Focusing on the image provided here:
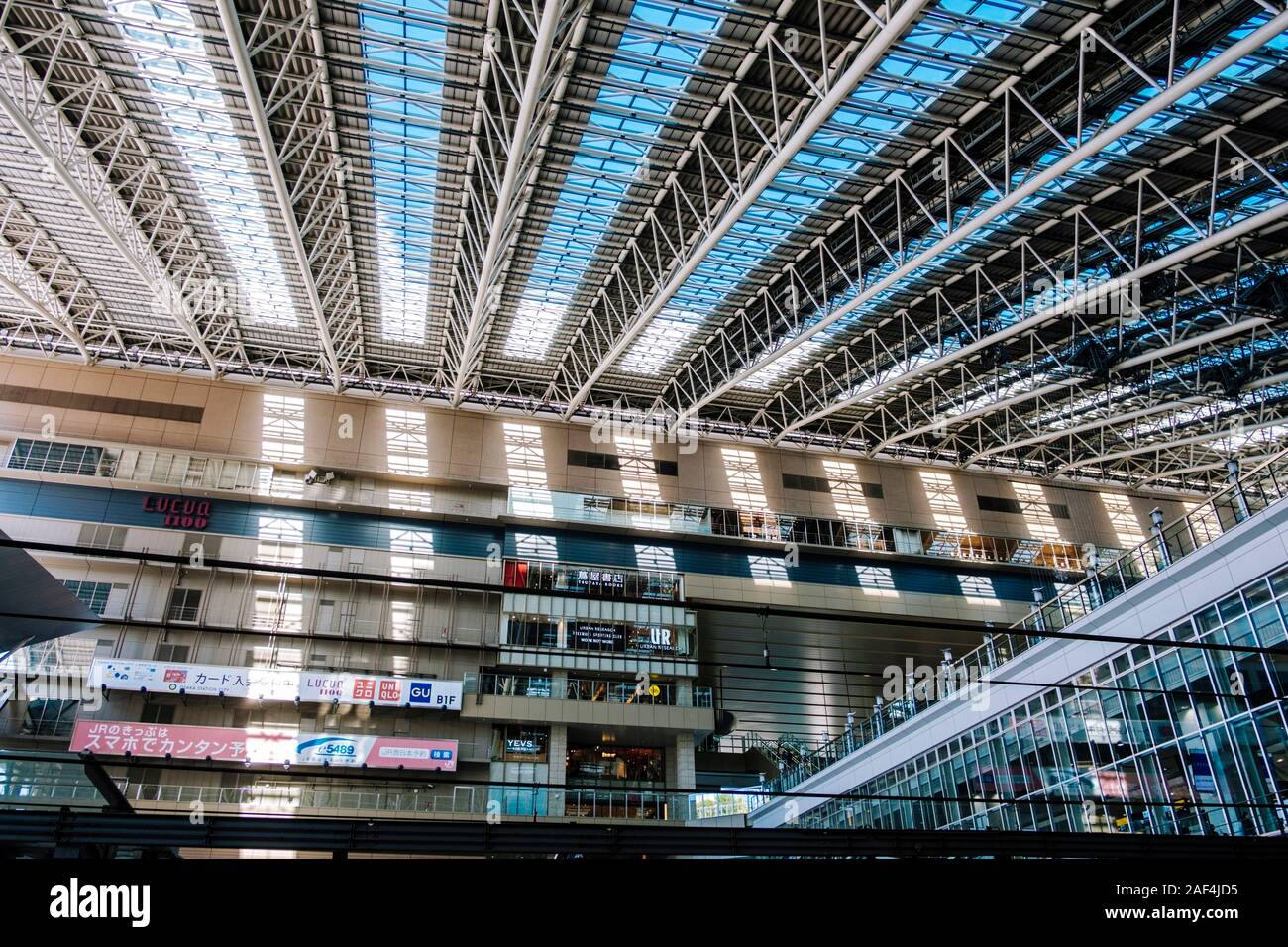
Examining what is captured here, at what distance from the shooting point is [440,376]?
41844 millimetres

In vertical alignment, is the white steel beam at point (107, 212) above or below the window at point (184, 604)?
above

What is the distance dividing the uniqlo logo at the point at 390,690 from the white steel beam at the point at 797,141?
17.5m

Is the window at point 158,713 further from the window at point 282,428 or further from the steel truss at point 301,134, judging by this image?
the steel truss at point 301,134

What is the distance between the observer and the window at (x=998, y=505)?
49375mm

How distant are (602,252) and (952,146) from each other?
13.0 metres

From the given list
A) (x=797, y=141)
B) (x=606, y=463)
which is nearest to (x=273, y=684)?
(x=606, y=463)

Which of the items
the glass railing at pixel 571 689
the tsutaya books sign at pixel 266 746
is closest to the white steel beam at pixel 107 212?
the tsutaya books sign at pixel 266 746

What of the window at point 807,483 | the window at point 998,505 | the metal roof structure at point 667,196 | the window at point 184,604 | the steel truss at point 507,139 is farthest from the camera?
the window at point 998,505

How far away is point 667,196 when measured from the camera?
28250 mm

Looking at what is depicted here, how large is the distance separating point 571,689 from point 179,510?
20.3 meters

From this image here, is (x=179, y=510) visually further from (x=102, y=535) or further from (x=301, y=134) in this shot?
(x=301, y=134)

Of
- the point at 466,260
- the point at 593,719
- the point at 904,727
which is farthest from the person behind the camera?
the point at 593,719
